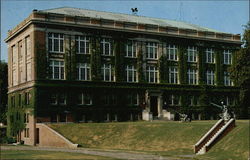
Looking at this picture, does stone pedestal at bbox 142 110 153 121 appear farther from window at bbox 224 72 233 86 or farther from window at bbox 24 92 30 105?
window at bbox 224 72 233 86

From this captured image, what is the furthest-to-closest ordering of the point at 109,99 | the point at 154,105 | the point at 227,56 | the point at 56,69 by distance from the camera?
the point at 227,56, the point at 154,105, the point at 109,99, the point at 56,69

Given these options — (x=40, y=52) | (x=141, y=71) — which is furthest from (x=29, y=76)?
(x=141, y=71)

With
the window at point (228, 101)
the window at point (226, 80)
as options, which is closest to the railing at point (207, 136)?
the window at point (228, 101)

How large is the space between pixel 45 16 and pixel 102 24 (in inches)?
363

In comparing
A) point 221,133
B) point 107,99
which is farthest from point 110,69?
point 221,133

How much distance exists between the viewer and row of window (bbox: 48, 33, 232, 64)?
217ft

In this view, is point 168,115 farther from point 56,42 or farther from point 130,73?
point 56,42

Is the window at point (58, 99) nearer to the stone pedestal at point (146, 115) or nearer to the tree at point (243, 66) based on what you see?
the stone pedestal at point (146, 115)

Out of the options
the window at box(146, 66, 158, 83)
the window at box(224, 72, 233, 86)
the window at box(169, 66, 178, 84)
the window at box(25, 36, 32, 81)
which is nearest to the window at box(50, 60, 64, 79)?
the window at box(25, 36, 32, 81)

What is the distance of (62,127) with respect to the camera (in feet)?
192

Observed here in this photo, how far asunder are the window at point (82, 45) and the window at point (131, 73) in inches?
293

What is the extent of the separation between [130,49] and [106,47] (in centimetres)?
427

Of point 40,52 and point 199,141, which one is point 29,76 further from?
point 199,141

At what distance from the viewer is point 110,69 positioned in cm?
7088
